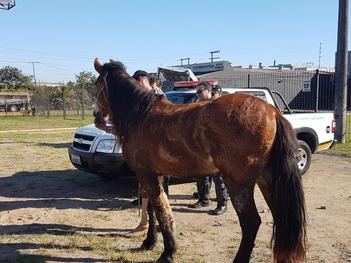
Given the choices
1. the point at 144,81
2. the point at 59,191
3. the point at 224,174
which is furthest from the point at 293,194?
the point at 59,191

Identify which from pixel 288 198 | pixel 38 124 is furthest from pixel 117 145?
pixel 38 124

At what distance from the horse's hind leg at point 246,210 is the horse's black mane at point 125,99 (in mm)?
1344

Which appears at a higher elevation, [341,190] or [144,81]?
[144,81]

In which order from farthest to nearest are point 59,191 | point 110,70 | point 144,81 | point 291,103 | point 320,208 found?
point 291,103 → point 59,191 → point 320,208 → point 144,81 → point 110,70

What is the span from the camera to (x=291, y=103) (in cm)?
3691

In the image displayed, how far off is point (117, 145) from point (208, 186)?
67.2 inches

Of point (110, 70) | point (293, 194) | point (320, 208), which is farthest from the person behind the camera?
point (320, 208)

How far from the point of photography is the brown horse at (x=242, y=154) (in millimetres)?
3736

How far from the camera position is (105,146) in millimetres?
7254

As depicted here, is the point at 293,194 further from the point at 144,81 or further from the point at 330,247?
the point at 144,81

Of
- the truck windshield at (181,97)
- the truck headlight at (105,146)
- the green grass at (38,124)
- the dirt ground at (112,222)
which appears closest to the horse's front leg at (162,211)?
the dirt ground at (112,222)

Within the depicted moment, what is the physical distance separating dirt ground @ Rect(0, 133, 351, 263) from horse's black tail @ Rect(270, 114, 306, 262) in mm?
849

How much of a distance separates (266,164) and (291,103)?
34435mm

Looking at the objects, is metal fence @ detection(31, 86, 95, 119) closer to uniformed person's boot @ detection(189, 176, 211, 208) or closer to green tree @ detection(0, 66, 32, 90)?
uniformed person's boot @ detection(189, 176, 211, 208)
